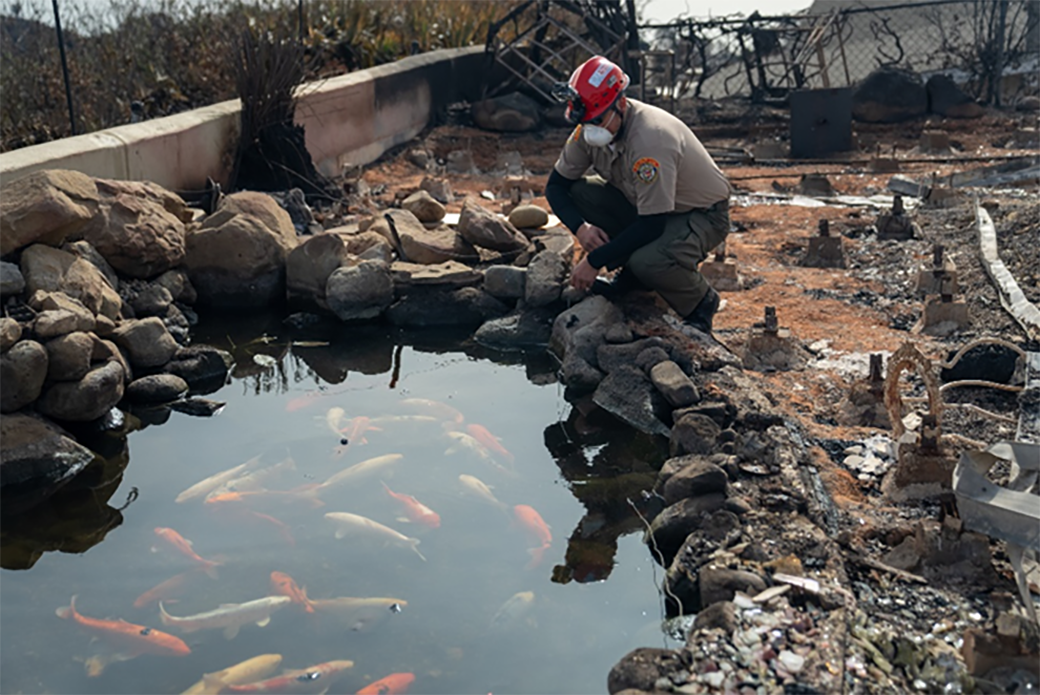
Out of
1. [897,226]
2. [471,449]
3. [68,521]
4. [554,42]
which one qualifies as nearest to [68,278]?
[68,521]

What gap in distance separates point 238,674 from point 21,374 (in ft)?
8.42

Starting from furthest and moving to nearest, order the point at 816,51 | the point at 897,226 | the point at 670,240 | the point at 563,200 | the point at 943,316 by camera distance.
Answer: the point at 816,51, the point at 897,226, the point at 563,200, the point at 943,316, the point at 670,240

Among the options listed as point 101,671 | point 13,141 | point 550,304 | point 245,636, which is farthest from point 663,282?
point 13,141

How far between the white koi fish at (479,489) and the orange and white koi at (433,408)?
805 mm

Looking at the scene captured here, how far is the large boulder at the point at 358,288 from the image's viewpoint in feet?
26.1

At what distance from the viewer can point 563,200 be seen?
705 cm

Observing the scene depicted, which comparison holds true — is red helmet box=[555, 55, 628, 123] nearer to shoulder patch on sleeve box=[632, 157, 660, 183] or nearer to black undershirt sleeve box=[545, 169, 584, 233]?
shoulder patch on sleeve box=[632, 157, 660, 183]

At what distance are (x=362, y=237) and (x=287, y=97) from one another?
2742 millimetres

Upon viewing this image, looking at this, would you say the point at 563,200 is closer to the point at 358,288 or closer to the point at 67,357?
the point at 358,288

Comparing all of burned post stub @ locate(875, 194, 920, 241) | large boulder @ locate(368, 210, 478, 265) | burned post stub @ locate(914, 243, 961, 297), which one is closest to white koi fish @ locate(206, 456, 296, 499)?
large boulder @ locate(368, 210, 478, 265)

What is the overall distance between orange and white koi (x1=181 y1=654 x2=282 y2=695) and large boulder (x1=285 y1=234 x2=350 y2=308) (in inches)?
171

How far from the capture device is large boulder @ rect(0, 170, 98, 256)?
6.43m

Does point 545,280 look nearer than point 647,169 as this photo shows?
No

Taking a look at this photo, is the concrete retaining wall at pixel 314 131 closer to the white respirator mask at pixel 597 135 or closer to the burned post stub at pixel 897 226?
the white respirator mask at pixel 597 135
